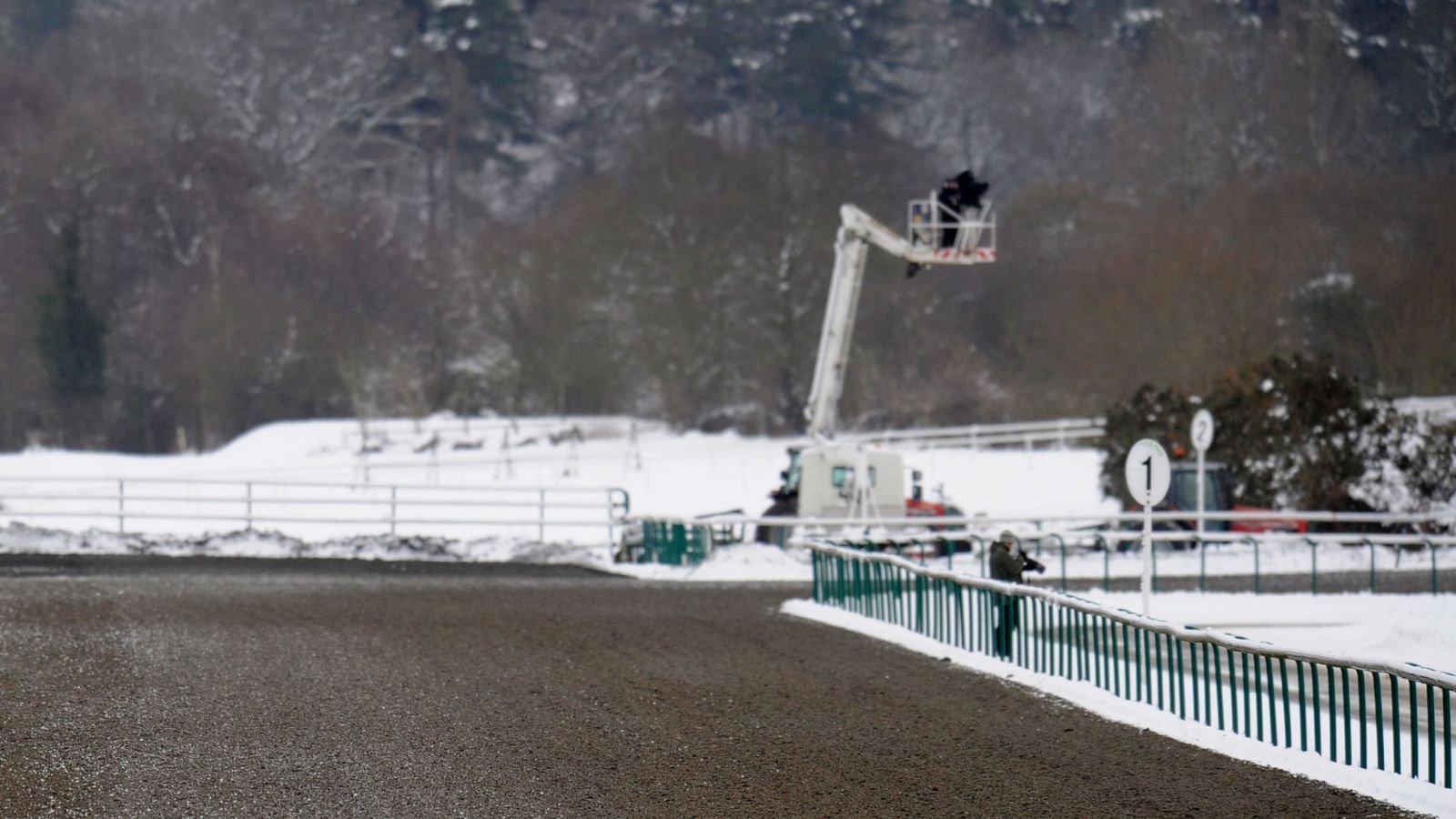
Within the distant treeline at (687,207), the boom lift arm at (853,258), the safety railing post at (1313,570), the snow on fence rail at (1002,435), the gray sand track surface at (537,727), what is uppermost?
the distant treeline at (687,207)

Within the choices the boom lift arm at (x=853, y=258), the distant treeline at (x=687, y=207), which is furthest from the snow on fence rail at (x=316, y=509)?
the distant treeline at (x=687, y=207)

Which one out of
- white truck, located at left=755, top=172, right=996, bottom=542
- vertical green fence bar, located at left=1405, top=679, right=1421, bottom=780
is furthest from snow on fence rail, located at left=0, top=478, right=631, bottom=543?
vertical green fence bar, located at left=1405, top=679, right=1421, bottom=780

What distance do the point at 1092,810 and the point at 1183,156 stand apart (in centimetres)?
5871

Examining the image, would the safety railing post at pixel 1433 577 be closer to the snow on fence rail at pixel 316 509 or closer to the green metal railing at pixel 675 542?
the green metal railing at pixel 675 542

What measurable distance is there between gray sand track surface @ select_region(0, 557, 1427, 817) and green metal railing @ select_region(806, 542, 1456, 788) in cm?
70

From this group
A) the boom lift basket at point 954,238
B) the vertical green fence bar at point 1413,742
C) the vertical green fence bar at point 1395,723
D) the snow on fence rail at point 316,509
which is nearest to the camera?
the vertical green fence bar at point 1413,742

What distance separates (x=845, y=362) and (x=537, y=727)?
749 inches

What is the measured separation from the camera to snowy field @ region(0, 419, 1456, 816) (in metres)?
19.9

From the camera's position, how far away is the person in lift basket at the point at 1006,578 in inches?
699

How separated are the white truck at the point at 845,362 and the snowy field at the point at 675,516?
1668 millimetres

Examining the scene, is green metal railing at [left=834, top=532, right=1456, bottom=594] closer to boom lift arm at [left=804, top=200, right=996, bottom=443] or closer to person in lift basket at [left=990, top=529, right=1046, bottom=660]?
boom lift arm at [left=804, top=200, right=996, bottom=443]

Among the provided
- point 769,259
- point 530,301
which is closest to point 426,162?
point 530,301

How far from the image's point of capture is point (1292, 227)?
5556 centimetres

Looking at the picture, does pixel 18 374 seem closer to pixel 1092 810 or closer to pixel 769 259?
pixel 769 259
